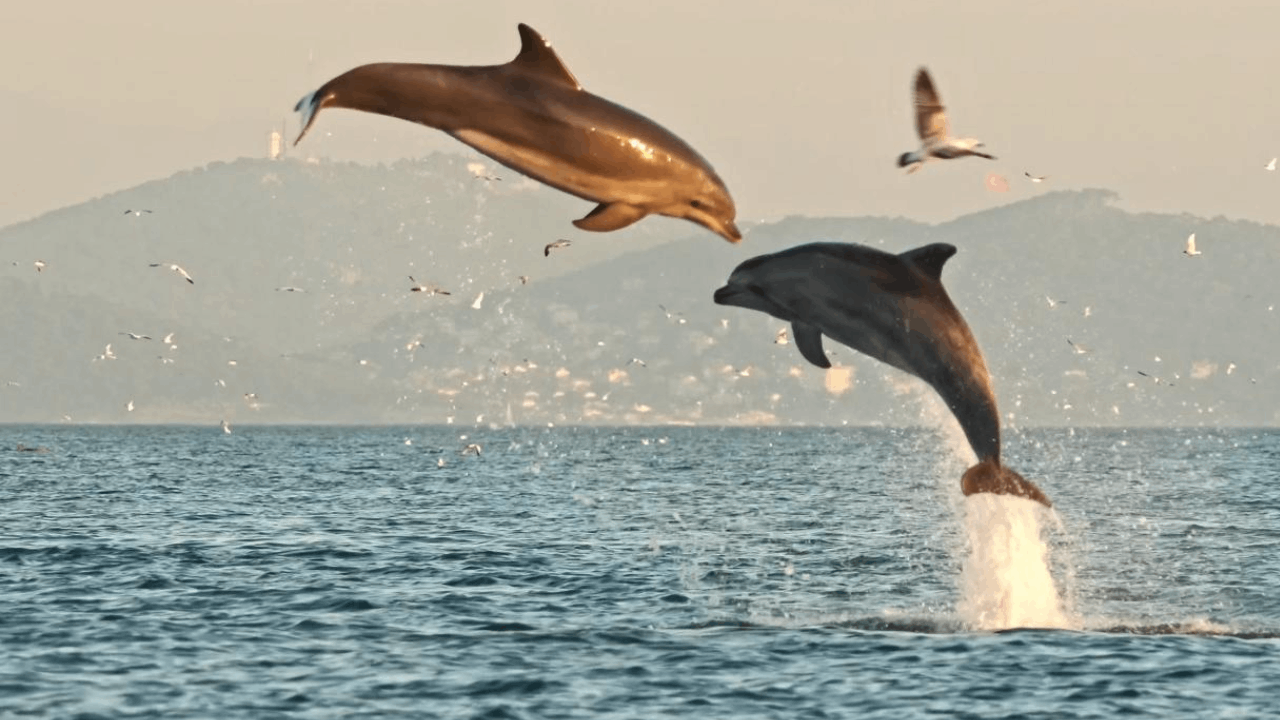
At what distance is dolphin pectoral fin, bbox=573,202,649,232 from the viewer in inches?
643

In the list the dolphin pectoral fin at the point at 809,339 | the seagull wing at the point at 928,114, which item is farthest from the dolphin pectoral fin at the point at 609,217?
the seagull wing at the point at 928,114

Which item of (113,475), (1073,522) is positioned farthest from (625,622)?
(113,475)

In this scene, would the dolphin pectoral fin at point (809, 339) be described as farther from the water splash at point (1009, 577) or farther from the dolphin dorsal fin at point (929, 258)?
the water splash at point (1009, 577)

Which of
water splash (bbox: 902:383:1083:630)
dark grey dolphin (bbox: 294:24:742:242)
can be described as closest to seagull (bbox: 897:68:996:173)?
dark grey dolphin (bbox: 294:24:742:242)

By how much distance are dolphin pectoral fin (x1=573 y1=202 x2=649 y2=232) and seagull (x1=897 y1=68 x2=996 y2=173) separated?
776cm

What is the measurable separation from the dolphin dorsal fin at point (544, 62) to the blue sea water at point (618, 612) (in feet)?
49.5

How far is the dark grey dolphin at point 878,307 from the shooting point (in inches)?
847

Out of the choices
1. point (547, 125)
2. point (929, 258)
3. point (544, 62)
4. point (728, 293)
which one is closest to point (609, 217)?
point (547, 125)

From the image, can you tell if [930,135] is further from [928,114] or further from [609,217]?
[609,217]

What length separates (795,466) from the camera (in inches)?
6348

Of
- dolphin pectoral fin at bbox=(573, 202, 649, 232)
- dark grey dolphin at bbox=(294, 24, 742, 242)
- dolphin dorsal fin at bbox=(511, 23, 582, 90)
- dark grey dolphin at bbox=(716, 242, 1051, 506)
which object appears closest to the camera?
dark grey dolphin at bbox=(294, 24, 742, 242)

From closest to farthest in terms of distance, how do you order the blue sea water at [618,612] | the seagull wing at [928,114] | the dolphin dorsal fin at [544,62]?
the dolphin dorsal fin at [544,62]
the seagull wing at [928,114]
the blue sea water at [618,612]

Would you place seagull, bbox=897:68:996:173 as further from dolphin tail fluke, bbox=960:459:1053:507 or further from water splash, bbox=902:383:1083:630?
water splash, bbox=902:383:1083:630

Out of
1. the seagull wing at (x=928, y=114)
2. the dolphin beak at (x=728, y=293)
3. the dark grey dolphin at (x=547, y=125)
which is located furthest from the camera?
the seagull wing at (x=928, y=114)
